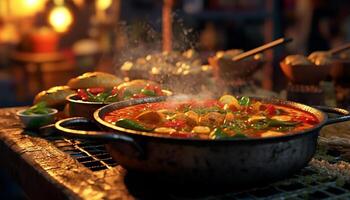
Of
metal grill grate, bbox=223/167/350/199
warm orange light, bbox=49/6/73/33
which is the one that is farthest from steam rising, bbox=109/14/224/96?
warm orange light, bbox=49/6/73/33

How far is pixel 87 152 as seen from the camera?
2559 mm

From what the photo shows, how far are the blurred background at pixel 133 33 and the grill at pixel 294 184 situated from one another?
203cm

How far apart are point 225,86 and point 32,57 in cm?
751

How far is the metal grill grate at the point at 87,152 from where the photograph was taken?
2354 millimetres

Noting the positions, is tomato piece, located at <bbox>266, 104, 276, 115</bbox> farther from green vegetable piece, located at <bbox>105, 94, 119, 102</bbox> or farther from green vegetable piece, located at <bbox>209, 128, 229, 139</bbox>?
green vegetable piece, located at <bbox>105, 94, 119, 102</bbox>

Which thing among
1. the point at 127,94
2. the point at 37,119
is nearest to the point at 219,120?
the point at 127,94

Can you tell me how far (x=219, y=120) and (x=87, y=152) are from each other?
82 centimetres

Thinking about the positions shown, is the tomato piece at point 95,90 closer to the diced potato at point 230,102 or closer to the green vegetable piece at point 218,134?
the diced potato at point 230,102

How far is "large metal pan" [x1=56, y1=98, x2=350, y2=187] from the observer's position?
71.3 inches

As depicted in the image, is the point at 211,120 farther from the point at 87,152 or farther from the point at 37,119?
the point at 37,119

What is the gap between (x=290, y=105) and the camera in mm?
2598

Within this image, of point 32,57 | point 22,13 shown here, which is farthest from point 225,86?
point 22,13

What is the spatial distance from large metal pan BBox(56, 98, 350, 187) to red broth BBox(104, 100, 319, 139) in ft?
0.23

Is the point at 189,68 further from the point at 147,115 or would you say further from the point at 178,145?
the point at 178,145
